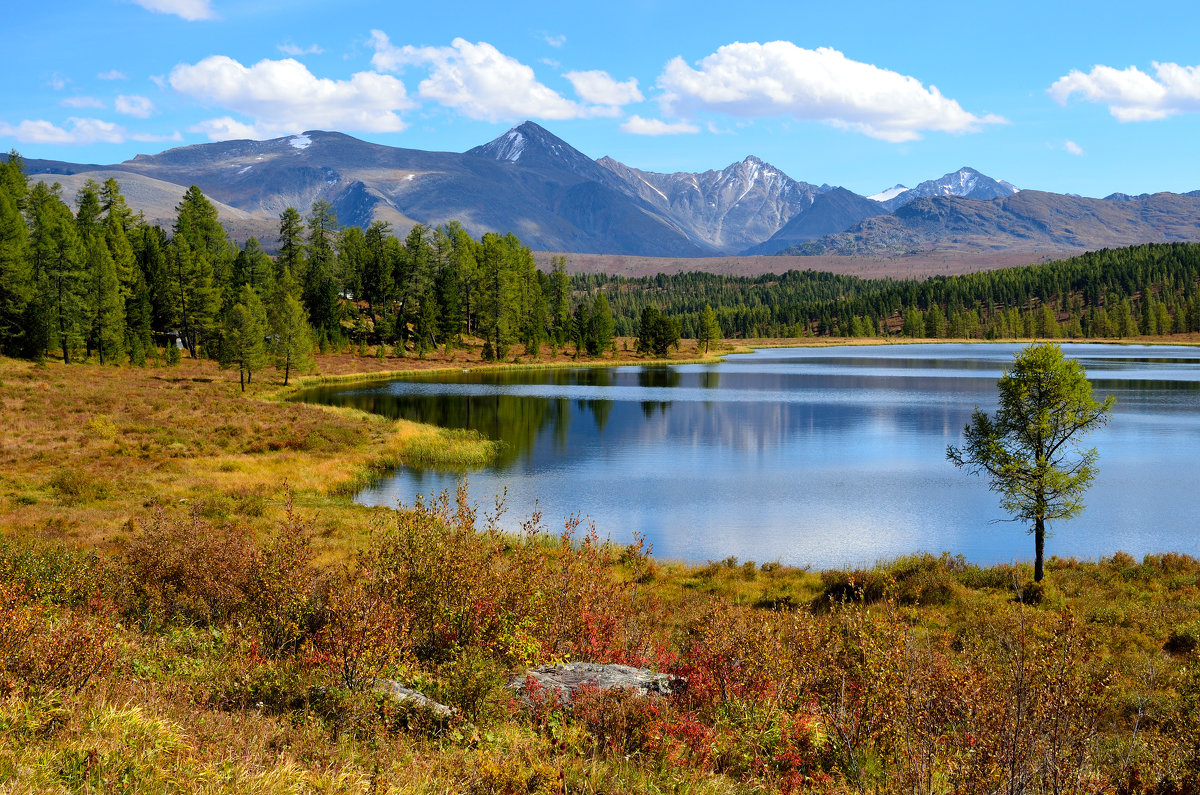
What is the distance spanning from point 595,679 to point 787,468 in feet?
130

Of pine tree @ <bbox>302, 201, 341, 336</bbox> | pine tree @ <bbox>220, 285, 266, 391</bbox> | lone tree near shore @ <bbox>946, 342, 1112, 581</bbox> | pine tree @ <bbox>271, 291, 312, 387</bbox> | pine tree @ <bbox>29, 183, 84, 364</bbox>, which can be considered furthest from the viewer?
pine tree @ <bbox>302, 201, 341, 336</bbox>

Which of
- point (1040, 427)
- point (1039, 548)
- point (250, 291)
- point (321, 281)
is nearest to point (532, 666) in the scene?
point (1039, 548)

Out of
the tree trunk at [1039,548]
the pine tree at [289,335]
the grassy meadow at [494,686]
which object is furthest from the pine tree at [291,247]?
the tree trunk at [1039,548]

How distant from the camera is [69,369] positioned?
7250 centimetres

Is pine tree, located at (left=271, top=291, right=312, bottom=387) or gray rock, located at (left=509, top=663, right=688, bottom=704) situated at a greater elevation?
pine tree, located at (left=271, top=291, right=312, bottom=387)

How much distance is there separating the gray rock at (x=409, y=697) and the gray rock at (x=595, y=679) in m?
1.08

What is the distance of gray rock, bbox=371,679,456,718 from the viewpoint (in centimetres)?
922

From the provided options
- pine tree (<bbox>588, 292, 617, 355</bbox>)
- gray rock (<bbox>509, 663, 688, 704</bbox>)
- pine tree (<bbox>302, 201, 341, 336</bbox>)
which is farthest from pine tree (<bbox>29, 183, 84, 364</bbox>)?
gray rock (<bbox>509, 663, 688, 704</bbox>)

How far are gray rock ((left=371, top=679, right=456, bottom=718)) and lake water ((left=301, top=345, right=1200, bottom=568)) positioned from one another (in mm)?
21650

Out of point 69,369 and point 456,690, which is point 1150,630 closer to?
point 456,690

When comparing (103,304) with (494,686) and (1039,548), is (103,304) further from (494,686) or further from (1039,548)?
(494,686)

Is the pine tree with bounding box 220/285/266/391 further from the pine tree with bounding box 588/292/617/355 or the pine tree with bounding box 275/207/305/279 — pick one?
the pine tree with bounding box 588/292/617/355

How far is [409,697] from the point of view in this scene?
941 centimetres

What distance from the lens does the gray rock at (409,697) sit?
9.22 meters
